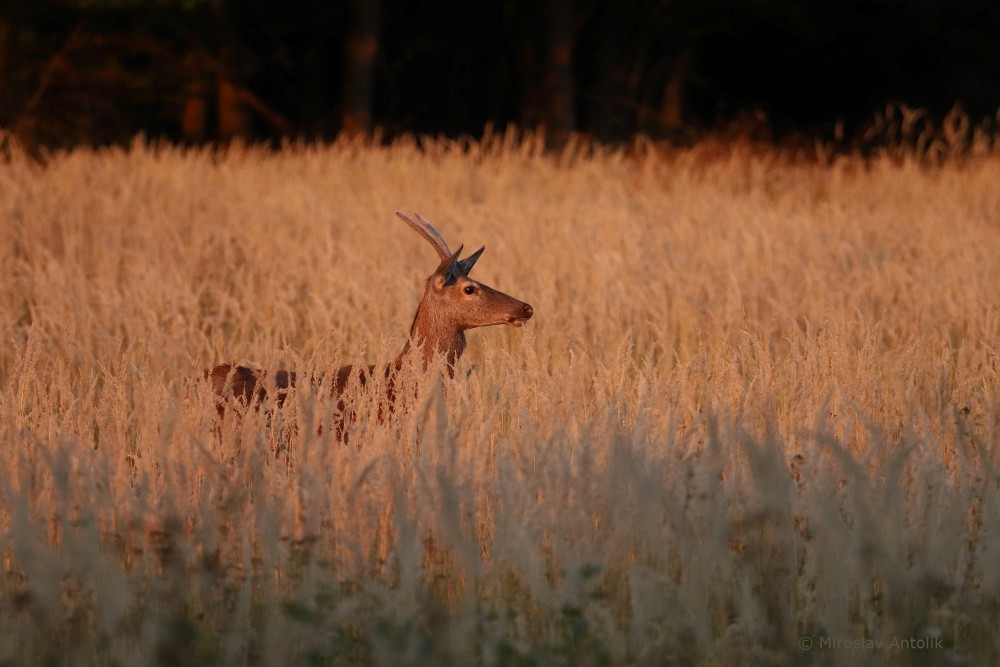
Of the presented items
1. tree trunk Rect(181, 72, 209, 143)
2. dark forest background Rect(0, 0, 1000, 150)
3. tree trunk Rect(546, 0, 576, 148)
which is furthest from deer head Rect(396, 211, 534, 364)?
tree trunk Rect(181, 72, 209, 143)

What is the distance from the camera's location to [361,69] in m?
20.7

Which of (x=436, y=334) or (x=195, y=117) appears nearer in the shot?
(x=436, y=334)

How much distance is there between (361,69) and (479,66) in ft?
29.5

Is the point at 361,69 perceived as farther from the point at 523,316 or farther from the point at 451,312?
the point at 523,316

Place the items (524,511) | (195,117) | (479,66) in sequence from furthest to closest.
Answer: (479,66), (195,117), (524,511)

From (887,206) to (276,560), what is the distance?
948 cm

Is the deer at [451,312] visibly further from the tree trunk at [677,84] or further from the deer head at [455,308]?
the tree trunk at [677,84]

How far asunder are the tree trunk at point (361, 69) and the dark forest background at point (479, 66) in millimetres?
34

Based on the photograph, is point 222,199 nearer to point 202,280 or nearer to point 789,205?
point 202,280

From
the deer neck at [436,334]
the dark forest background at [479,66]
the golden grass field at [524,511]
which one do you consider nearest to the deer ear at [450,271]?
→ the deer neck at [436,334]

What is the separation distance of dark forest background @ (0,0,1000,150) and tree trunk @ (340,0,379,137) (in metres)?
0.03

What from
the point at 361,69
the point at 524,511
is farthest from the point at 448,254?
the point at 361,69

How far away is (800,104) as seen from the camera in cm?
3150

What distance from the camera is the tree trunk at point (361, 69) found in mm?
20500
